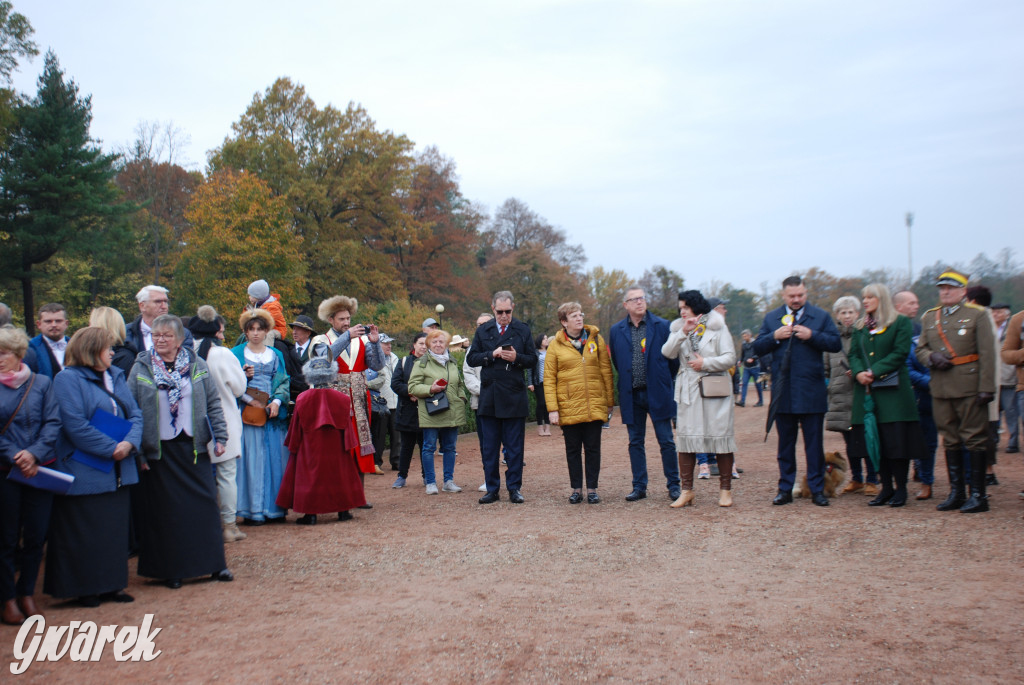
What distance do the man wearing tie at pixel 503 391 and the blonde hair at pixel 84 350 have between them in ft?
13.4

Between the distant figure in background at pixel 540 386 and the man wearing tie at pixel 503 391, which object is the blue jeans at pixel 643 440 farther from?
the distant figure in background at pixel 540 386

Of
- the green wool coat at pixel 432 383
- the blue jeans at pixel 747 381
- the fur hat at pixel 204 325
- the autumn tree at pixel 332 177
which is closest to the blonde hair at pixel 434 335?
the green wool coat at pixel 432 383

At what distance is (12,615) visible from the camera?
Result: 475 cm

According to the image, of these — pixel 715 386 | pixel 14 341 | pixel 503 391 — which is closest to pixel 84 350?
pixel 14 341

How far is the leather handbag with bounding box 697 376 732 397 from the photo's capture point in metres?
7.54

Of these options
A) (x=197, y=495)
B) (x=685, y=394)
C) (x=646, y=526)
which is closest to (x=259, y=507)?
(x=197, y=495)

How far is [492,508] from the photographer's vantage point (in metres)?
8.30

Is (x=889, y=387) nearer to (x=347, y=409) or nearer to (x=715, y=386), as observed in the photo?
(x=715, y=386)

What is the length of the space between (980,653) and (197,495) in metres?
4.94

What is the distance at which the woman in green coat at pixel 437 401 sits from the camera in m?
9.48

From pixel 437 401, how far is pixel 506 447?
49.9 inches

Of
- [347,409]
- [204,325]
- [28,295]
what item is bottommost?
[347,409]

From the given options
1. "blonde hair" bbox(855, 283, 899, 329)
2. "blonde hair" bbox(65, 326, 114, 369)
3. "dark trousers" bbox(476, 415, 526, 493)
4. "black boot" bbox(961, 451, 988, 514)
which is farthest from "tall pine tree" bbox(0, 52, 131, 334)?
"black boot" bbox(961, 451, 988, 514)

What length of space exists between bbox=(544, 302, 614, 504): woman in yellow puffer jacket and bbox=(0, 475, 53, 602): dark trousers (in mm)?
4711
